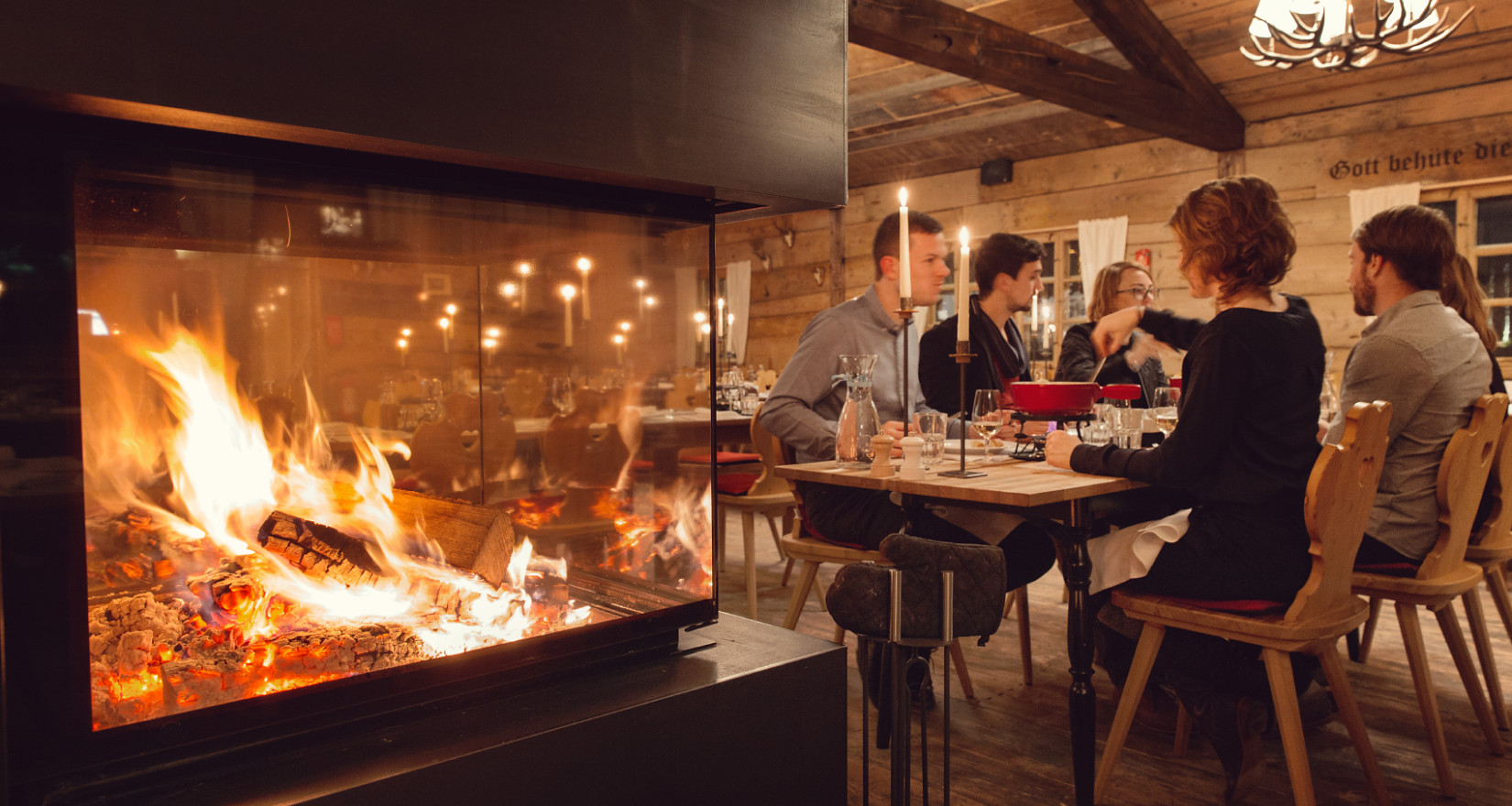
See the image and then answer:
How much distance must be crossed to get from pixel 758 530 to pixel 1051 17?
12.2ft

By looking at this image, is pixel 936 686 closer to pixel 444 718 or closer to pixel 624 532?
pixel 624 532

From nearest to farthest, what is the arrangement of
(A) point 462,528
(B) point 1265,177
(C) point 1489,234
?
(A) point 462,528 → (C) point 1489,234 → (B) point 1265,177

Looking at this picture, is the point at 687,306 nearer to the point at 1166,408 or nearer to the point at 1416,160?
the point at 1166,408

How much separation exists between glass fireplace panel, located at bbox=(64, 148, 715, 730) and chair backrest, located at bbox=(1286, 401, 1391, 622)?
1.15m

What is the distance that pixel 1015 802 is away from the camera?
1.95 metres

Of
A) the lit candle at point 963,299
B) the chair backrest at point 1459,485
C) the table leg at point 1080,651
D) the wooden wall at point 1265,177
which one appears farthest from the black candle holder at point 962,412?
the wooden wall at point 1265,177

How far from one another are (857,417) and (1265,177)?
17.7ft

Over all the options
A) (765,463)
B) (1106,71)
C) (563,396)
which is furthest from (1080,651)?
(1106,71)

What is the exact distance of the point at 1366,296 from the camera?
2.62m

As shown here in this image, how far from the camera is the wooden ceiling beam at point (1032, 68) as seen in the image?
Answer: 4.49 meters

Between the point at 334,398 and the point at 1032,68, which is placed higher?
the point at 1032,68

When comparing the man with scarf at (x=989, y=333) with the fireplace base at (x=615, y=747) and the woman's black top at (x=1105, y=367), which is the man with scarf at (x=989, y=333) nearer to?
the woman's black top at (x=1105, y=367)

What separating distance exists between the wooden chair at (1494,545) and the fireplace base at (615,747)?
1913mm

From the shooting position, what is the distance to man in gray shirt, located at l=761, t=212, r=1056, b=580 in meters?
2.44
